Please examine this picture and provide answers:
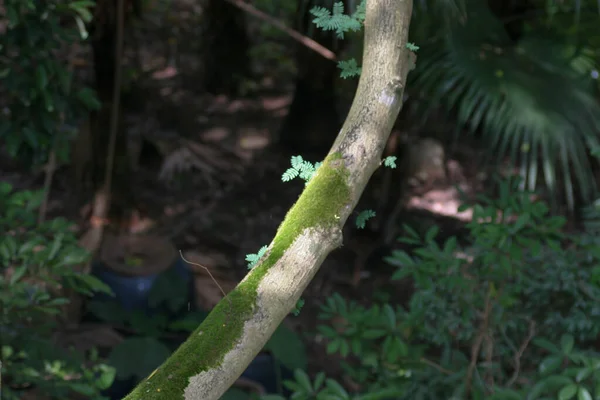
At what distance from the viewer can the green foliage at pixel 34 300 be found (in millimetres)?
1973

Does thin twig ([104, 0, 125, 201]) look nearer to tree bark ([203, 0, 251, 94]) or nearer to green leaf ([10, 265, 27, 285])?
green leaf ([10, 265, 27, 285])

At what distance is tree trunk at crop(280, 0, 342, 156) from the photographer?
4.90 m

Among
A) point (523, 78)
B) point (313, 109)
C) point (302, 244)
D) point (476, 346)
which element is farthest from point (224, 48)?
point (302, 244)

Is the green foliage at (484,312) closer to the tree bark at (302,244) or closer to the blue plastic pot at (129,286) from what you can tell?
the tree bark at (302,244)

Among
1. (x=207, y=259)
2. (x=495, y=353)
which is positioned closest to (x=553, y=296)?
(x=495, y=353)

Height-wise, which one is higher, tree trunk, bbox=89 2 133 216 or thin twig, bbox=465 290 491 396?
thin twig, bbox=465 290 491 396

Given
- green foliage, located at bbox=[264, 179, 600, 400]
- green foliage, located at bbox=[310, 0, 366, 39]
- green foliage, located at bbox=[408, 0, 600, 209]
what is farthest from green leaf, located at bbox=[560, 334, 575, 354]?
green foliage, located at bbox=[408, 0, 600, 209]

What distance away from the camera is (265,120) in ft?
19.9

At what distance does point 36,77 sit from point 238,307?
6.14 feet

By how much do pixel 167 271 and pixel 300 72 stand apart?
2100 mm

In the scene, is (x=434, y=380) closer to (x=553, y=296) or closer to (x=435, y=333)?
(x=435, y=333)

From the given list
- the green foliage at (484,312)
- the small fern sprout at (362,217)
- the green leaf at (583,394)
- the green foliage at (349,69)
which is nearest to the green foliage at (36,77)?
the green foliage at (484,312)

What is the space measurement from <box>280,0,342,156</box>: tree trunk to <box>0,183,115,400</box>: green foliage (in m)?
2.91

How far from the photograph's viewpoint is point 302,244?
2.90ft
